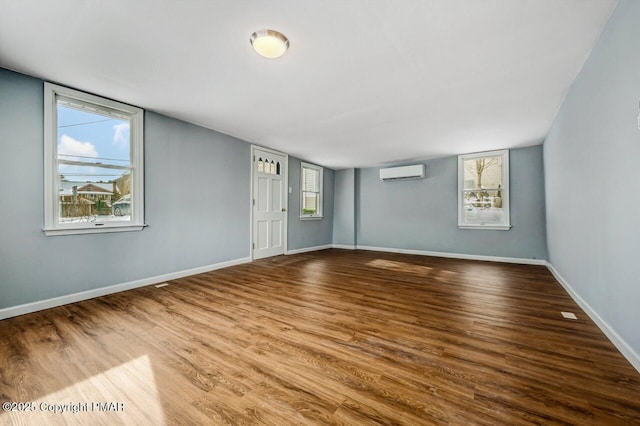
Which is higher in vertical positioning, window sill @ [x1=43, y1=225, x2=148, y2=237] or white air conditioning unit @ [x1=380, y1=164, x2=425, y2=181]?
white air conditioning unit @ [x1=380, y1=164, x2=425, y2=181]

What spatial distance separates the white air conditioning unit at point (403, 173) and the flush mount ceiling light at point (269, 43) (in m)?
4.73

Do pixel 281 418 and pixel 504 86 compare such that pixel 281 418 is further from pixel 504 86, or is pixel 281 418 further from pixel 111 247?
pixel 504 86

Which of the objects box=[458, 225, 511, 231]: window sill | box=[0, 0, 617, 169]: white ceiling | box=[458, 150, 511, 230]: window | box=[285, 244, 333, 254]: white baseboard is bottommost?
box=[285, 244, 333, 254]: white baseboard

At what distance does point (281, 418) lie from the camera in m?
1.20

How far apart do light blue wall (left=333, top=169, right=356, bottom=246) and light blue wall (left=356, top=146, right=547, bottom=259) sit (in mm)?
192

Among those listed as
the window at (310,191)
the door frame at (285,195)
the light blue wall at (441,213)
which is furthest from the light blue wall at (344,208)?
the door frame at (285,195)

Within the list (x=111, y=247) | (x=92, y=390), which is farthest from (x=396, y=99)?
(x=111, y=247)

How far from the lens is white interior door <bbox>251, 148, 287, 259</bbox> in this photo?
5.16 metres

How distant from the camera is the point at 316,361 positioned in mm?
1677

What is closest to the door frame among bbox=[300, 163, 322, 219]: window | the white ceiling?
bbox=[300, 163, 322, 219]: window

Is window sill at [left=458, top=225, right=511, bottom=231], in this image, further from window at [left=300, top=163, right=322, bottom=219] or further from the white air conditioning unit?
window at [left=300, top=163, right=322, bottom=219]

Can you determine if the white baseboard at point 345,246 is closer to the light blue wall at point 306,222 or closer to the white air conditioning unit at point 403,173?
the light blue wall at point 306,222

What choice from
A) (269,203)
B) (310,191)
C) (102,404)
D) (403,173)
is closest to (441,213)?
(403,173)

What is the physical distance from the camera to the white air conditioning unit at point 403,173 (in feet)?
19.7
